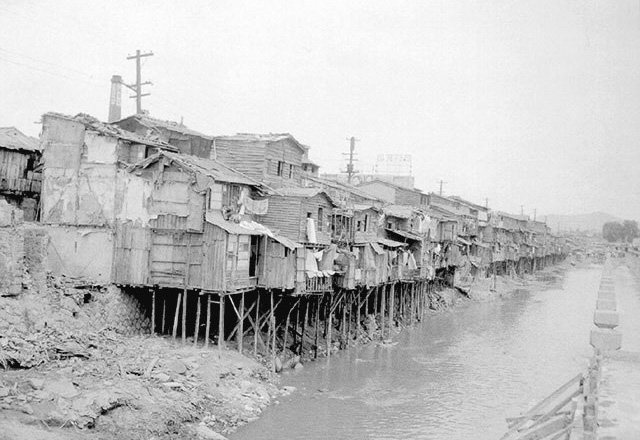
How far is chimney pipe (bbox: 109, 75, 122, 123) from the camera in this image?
4009 cm

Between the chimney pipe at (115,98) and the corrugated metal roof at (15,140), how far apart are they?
9.69m

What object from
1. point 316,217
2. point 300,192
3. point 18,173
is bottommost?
point 316,217

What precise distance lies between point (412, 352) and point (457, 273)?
90.6ft

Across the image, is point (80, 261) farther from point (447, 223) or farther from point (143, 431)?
point (447, 223)

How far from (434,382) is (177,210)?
13713 millimetres

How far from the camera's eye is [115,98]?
4056 centimetres

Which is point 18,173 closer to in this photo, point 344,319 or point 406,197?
point 344,319

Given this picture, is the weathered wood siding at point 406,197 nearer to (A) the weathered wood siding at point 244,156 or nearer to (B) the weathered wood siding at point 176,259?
(A) the weathered wood siding at point 244,156

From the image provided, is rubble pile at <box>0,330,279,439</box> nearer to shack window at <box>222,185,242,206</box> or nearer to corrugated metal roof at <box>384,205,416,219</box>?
shack window at <box>222,185,242,206</box>

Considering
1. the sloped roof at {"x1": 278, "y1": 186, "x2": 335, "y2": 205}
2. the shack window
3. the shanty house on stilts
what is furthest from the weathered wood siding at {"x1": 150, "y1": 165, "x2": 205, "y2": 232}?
the shanty house on stilts

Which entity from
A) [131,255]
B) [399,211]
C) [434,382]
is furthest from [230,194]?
[399,211]

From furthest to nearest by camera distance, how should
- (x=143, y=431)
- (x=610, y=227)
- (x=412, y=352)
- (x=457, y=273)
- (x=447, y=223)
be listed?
1. (x=610, y=227)
2. (x=457, y=273)
3. (x=447, y=223)
4. (x=412, y=352)
5. (x=143, y=431)

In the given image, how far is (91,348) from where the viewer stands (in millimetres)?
19891

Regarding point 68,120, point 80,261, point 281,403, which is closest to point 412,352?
point 281,403
